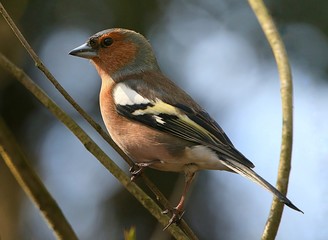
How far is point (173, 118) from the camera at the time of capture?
13.1 ft

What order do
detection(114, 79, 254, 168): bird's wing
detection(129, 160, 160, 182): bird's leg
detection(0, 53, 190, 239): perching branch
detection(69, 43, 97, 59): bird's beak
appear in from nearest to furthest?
detection(0, 53, 190, 239): perching branch
detection(129, 160, 160, 182): bird's leg
detection(114, 79, 254, 168): bird's wing
detection(69, 43, 97, 59): bird's beak

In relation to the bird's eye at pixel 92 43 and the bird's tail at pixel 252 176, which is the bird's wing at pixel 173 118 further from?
the bird's eye at pixel 92 43

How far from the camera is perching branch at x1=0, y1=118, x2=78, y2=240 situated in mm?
2783

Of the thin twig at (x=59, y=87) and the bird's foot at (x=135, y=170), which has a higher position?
the thin twig at (x=59, y=87)

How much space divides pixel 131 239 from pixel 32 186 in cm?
90

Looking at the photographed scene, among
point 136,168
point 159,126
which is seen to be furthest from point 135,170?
point 159,126

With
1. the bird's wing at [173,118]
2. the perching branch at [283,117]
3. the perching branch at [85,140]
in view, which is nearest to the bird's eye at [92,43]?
the bird's wing at [173,118]

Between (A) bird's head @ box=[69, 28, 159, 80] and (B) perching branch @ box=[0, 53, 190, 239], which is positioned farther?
(A) bird's head @ box=[69, 28, 159, 80]

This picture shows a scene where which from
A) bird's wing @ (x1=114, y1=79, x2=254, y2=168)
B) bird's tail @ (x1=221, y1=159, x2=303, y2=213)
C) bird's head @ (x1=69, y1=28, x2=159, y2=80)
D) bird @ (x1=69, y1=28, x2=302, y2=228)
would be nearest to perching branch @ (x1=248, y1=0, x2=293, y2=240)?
bird's tail @ (x1=221, y1=159, x2=303, y2=213)

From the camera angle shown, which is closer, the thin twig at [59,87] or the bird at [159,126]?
the thin twig at [59,87]

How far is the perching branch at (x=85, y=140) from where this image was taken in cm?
278

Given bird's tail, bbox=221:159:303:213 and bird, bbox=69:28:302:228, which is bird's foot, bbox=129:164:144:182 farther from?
bird's tail, bbox=221:159:303:213

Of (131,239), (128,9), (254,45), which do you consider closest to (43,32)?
(128,9)

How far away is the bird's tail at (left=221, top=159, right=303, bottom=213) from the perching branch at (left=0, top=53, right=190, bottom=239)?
1.51ft
